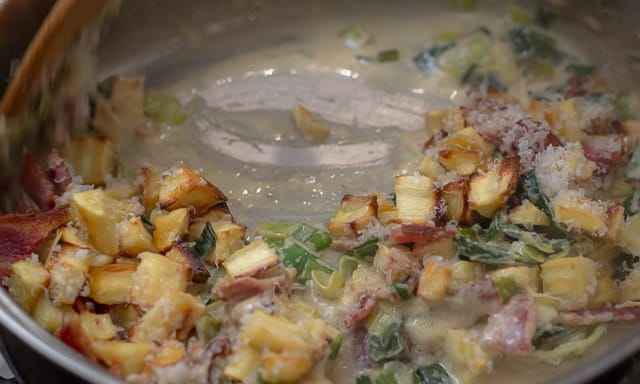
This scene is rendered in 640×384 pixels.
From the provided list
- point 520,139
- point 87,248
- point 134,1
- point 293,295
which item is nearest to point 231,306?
point 293,295

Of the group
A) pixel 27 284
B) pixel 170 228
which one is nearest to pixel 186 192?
pixel 170 228

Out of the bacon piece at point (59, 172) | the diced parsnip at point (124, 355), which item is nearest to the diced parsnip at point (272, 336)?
the diced parsnip at point (124, 355)

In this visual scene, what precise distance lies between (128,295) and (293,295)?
228mm

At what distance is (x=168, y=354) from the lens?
969 millimetres

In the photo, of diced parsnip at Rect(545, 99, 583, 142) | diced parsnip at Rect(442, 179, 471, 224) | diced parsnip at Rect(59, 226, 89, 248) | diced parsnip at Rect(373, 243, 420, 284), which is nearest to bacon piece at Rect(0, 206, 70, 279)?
diced parsnip at Rect(59, 226, 89, 248)

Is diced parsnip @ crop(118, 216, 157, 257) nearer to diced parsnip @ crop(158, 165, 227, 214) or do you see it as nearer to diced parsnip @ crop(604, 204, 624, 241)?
diced parsnip @ crop(158, 165, 227, 214)

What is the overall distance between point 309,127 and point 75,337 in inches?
24.9

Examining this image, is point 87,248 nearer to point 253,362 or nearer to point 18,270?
point 18,270

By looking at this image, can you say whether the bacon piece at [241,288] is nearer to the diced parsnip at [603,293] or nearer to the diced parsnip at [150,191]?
the diced parsnip at [150,191]

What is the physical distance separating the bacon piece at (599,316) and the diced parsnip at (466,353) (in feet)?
0.42

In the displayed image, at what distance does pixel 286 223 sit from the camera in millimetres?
1271

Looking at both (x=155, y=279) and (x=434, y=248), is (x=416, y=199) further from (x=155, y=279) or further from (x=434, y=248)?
(x=155, y=279)

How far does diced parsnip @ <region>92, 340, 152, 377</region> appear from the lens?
967 mm

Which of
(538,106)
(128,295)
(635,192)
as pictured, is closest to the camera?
(128,295)
